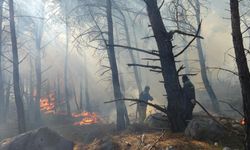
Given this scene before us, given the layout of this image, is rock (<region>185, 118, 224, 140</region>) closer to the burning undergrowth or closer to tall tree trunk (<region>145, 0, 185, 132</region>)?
tall tree trunk (<region>145, 0, 185, 132</region>)

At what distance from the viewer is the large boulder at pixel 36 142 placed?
11531 mm

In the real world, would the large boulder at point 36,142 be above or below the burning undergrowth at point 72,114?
below

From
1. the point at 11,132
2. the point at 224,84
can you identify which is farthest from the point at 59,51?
the point at 11,132

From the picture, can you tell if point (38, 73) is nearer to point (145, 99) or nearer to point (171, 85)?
point (145, 99)

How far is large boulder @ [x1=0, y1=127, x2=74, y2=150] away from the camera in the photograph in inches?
454

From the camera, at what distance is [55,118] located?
23.5 meters

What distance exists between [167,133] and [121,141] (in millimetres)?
1354

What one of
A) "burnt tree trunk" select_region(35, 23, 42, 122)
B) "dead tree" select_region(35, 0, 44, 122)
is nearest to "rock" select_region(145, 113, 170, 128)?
"burnt tree trunk" select_region(35, 23, 42, 122)

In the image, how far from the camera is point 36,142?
11.7m

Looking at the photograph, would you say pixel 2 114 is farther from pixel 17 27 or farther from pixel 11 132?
pixel 17 27

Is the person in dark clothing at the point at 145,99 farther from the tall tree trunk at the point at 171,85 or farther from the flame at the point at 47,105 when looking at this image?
the flame at the point at 47,105

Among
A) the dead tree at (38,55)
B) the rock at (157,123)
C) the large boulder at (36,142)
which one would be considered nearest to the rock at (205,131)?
the rock at (157,123)

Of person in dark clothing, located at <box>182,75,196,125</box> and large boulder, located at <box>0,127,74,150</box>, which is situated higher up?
person in dark clothing, located at <box>182,75,196,125</box>

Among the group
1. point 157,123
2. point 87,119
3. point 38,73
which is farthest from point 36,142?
point 38,73
